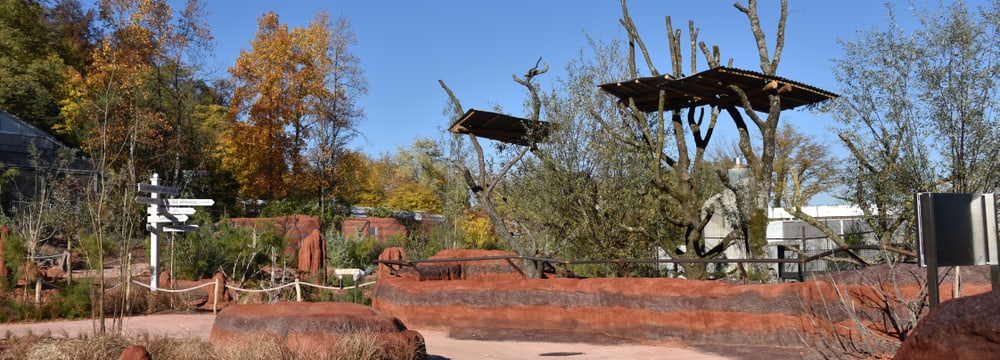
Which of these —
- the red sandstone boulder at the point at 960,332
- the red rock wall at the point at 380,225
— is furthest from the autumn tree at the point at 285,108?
the red sandstone boulder at the point at 960,332

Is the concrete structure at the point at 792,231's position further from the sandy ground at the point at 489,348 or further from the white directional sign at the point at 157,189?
the white directional sign at the point at 157,189

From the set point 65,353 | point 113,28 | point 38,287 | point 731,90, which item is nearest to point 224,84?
point 113,28

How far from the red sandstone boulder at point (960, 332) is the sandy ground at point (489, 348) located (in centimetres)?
746

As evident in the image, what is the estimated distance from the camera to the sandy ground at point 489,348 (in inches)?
449

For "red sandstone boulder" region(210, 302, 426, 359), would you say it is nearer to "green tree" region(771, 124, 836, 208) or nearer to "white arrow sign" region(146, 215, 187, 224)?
"white arrow sign" region(146, 215, 187, 224)

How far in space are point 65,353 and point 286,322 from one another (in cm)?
222

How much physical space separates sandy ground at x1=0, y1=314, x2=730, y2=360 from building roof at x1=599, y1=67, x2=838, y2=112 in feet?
15.3

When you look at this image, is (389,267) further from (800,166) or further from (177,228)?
(800,166)

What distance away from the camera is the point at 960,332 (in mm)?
3645

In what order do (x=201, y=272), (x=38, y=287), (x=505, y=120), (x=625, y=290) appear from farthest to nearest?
1. (x=201, y=272)
2. (x=505, y=120)
3. (x=38, y=287)
4. (x=625, y=290)

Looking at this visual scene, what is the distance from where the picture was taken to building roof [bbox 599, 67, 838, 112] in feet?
47.0

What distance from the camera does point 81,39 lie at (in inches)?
1850

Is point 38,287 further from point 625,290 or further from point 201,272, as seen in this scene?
point 625,290

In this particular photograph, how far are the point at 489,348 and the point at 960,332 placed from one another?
9.24 m
